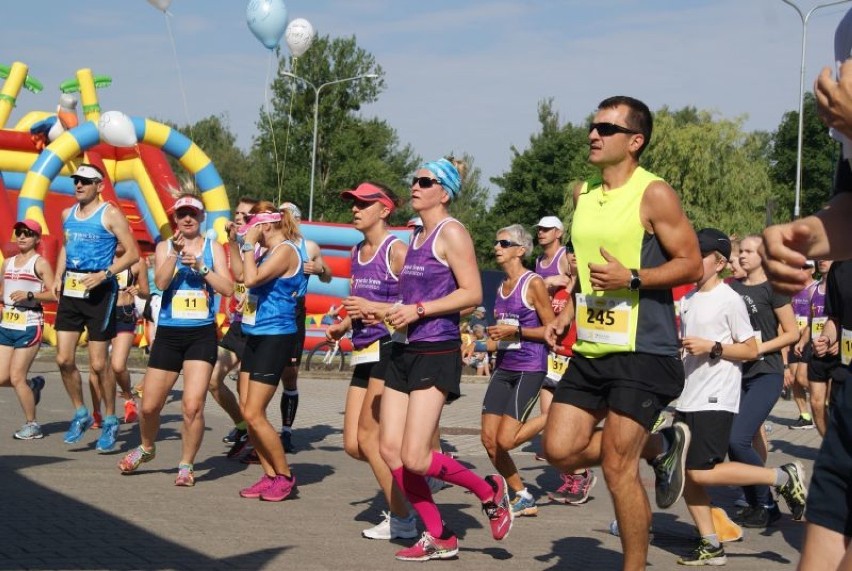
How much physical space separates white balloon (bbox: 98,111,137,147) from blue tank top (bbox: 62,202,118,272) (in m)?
10.8

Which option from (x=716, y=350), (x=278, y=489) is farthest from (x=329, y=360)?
(x=716, y=350)

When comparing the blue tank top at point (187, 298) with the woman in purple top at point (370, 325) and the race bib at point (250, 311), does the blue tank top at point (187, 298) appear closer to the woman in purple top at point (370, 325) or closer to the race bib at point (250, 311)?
the race bib at point (250, 311)

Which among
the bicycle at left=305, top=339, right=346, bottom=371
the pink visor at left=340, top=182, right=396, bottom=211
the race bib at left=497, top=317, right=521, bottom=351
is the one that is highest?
the pink visor at left=340, top=182, right=396, bottom=211

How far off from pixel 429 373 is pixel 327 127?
4800 centimetres

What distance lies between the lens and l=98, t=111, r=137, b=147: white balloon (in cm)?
2088

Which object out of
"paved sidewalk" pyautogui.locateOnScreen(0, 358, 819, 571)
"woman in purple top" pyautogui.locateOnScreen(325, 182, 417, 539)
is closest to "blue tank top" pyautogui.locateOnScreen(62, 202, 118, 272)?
"paved sidewalk" pyautogui.locateOnScreen(0, 358, 819, 571)

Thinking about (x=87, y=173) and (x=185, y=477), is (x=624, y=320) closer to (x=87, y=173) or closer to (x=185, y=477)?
(x=185, y=477)

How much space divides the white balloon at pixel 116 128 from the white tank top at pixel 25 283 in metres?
9.94

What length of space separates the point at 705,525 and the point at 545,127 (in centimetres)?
6147

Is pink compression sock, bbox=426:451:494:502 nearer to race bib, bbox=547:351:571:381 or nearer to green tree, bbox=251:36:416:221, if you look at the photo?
race bib, bbox=547:351:571:381

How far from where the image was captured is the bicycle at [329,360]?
22281 millimetres

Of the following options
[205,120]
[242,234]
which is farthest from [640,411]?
[205,120]

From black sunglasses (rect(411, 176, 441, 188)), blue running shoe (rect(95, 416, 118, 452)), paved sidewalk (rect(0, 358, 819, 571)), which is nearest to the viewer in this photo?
paved sidewalk (rect(0, 358, 819, 571))

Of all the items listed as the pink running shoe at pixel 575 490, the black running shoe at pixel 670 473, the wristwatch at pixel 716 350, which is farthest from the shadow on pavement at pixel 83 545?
the pink running shoe at pixel 575 490
